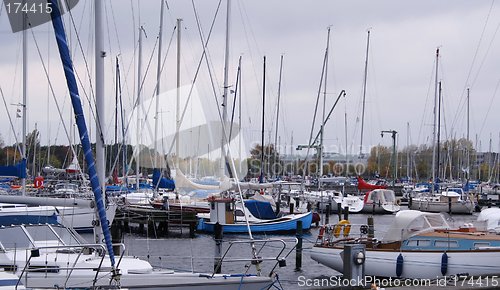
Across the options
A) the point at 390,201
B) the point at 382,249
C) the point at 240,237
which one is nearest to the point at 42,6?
the point at 382,249

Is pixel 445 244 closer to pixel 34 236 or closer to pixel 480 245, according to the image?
pixel 480 245

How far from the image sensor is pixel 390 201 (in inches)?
2901

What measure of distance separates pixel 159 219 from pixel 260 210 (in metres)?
7.00

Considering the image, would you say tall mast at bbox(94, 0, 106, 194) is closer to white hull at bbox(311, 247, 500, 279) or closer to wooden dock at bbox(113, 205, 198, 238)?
white hull at bbox(311, 247, 500, 279)

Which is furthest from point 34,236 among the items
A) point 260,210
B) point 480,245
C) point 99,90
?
point 260,210

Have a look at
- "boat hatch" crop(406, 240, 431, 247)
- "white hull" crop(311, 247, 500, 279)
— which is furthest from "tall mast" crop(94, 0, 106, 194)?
"boat hatch" crop(406, 240, 431, 247)

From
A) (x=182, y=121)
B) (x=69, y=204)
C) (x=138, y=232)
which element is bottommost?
(x=138, y=232)

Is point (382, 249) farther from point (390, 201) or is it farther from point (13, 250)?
point (390, 201)

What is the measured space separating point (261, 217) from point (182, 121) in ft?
30.4

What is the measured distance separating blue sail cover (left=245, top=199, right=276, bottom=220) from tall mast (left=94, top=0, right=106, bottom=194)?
30.7 m

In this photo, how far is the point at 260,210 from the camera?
50656 mm

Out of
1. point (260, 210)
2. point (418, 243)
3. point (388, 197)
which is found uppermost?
point (418, 243)

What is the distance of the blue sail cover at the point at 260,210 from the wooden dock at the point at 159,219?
3.81 meters

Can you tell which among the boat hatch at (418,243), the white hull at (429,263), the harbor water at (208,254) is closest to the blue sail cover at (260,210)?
the harbor water at (208,254)
